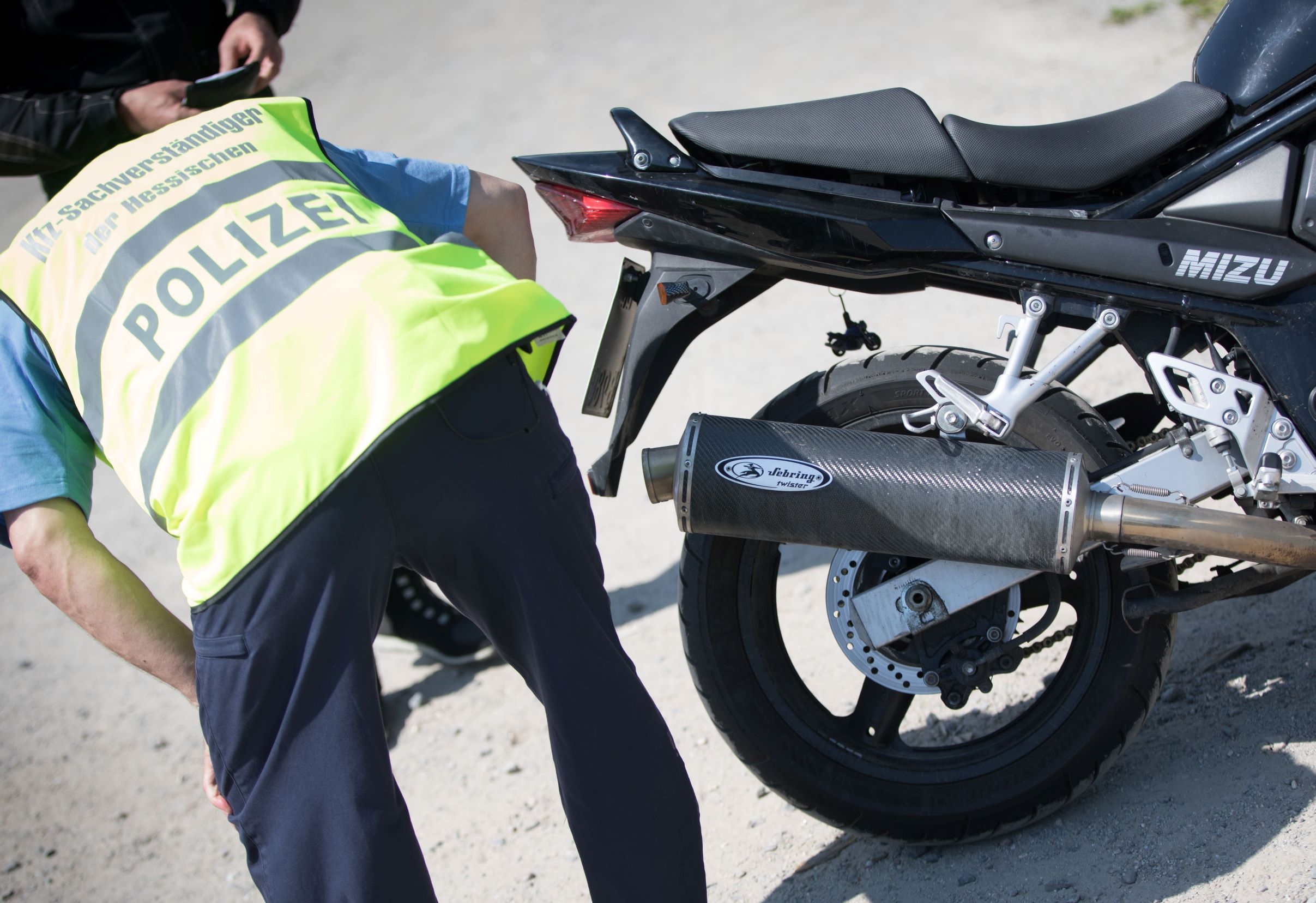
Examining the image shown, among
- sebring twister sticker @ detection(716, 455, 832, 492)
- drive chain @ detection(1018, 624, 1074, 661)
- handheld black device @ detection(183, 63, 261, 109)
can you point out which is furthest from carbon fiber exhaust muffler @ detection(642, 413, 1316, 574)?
handheld black device @ detection(183, 63, 261, 109)

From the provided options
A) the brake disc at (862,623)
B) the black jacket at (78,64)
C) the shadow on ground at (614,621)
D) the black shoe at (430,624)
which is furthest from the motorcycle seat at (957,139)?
the black shoe at (430,624)

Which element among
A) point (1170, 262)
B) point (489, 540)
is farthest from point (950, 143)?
point (489, 540)

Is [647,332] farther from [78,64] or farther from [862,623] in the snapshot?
[78,64]

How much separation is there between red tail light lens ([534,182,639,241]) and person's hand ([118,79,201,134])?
103 cm

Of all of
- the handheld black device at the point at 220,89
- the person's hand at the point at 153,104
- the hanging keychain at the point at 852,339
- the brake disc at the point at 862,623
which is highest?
the handheld black device at the point at 220,89

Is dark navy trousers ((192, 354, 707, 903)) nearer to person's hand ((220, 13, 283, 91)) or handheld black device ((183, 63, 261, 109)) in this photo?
handheld black device ((183, 63, 261, 109))

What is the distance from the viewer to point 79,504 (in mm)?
1598

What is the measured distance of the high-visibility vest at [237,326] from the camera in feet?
4.72

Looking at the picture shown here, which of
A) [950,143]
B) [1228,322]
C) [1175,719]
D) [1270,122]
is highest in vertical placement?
[1270,122]

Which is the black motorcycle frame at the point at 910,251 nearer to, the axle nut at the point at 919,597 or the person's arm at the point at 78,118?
the axle nut at the point at 919,597

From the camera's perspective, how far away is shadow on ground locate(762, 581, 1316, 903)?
78.4 inches

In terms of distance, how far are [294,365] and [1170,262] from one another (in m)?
1.36

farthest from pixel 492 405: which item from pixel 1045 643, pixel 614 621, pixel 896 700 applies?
pixel 614 621

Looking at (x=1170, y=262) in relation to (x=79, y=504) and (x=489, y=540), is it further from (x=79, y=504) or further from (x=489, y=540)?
(x=79, y=504)
